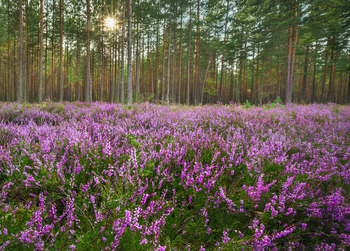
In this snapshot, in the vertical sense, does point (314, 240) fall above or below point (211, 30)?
below

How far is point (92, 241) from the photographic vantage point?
1021 millimetres

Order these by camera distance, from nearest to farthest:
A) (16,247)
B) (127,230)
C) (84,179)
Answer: (16,247) < (127,230) < (84,179)

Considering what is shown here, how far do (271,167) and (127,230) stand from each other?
166cm

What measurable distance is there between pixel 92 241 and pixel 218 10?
35440mm

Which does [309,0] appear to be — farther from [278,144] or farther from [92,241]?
[92,241]

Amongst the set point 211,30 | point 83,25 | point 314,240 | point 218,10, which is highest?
point 218,10

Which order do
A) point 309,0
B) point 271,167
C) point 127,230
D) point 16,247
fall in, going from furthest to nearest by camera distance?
1. point 309,0
2. point 271,167
3. point 127,230
4. point 16,247

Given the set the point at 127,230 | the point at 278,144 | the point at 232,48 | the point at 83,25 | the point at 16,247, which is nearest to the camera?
the point at 16,247

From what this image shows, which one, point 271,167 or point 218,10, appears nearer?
point 271,167

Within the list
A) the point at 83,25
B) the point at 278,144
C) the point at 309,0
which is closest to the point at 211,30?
the point at 309,0

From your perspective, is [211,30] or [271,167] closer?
[271,167]

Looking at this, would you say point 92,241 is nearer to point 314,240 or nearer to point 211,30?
point 314,240

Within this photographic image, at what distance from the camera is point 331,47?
24.9m

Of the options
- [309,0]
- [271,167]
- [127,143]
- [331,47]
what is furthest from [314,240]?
[331,47]
